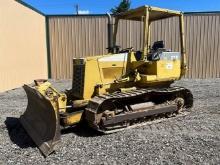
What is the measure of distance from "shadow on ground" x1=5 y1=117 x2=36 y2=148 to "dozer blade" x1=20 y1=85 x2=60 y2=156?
0.31 feet

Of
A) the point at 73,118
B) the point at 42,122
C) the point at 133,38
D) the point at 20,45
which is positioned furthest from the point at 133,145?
the point at 133,38

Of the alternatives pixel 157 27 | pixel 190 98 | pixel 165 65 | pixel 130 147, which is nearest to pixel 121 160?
pixel 130 147

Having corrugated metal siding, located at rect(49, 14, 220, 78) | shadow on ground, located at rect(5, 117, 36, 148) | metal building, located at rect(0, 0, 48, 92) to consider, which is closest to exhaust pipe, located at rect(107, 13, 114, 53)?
shadow on ground, located at rect(5, 117, 36, 148)

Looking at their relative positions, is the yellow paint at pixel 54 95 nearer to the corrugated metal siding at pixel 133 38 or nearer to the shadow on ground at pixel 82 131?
the shadow on ground at pixel 82 131

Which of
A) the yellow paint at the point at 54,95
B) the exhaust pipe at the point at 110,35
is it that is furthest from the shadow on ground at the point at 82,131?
the exhaust pipe at the point at 110,35

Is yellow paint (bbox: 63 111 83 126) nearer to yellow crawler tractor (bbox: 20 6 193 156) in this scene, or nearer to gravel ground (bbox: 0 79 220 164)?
yellow crawler tractor (bbox: 20 6 193 156)

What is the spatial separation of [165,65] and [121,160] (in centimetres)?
308

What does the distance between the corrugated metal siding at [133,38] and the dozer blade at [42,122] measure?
1025 cm

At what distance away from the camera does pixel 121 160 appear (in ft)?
16.0

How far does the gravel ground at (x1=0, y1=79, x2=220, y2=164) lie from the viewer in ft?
16.2

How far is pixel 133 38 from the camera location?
1678 cm

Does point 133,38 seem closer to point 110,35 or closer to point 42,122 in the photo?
point 110,35

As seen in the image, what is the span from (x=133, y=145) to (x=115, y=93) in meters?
1.49

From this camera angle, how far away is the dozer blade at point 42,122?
5379 mm
